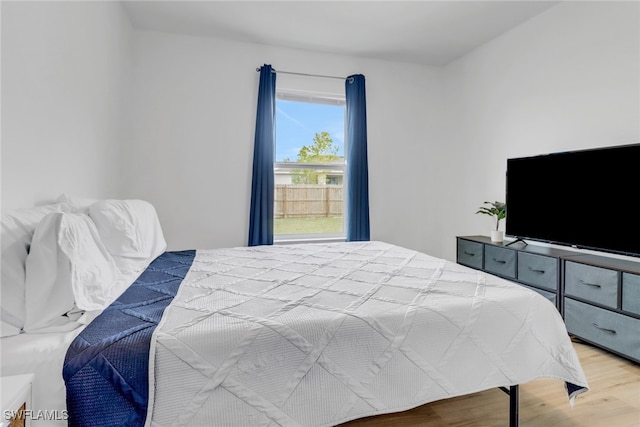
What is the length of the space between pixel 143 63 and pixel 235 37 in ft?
3.13

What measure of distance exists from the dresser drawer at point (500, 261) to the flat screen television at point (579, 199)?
22 centimetres

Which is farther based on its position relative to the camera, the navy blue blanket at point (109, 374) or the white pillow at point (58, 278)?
the white pillow at point (58, 278)

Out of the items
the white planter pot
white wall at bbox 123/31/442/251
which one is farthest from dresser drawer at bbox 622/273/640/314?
white wall at bbox 123/31/442/251

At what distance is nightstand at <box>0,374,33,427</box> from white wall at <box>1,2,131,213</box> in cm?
85

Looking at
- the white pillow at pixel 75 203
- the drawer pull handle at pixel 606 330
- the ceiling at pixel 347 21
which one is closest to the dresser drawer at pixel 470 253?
the drawer pull handle at pixel 606 330

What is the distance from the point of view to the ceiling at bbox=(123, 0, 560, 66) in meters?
2.89

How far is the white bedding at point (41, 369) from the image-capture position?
91 centimetres

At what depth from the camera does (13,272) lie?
3.44ft

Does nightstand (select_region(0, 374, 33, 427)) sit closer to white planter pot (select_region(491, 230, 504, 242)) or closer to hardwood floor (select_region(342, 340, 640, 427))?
hardwood floor (select_region(342, 340, 640, 427))

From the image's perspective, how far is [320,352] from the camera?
3.69ft

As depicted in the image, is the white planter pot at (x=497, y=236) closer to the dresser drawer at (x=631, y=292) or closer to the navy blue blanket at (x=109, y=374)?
the dresser drawer at (x=631, y=292)

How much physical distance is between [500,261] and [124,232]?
116 inches

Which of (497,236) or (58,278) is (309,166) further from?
(58,278)

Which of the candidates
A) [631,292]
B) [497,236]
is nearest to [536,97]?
[497,236]
